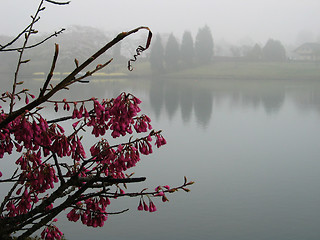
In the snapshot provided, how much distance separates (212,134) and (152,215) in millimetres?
5265

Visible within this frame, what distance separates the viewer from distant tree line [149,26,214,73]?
33.9 metres

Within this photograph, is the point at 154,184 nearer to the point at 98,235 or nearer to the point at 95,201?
the point at 98,235

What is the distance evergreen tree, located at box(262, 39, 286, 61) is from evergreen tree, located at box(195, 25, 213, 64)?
18.8 ft

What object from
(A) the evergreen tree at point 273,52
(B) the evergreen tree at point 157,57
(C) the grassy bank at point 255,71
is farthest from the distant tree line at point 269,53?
(B) the evergreen tree at point 157,57

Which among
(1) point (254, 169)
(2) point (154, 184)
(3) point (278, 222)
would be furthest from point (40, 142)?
(1) point (254, 169)

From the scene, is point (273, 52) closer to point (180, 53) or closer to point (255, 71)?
point (255, 71)

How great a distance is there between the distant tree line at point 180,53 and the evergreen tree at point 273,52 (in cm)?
576

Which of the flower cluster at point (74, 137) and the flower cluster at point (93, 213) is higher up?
the flower cluster at point (74, 137)

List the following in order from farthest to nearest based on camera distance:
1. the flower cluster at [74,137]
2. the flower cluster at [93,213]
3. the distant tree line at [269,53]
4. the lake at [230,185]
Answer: the distant tree line at [269,53] < the lake at [230,185] < the flower cluster at [93,213] < the flower cluster at [74,137]

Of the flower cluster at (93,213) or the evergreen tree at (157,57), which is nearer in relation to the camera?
the flower cluster at (93,213)

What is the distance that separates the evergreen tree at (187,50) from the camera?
119ft

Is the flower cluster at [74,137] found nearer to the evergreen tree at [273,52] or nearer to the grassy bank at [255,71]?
the grassy bank at [255,71]

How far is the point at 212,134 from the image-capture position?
9617 millimetres

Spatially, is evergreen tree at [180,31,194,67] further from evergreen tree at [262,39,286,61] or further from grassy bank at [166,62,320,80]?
evergreen tree at [262,39,286,61]
